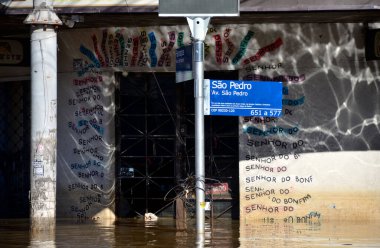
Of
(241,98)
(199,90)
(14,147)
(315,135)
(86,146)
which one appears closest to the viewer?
(199,90)

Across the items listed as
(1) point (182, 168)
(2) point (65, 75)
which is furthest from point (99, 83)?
(1) point (182, 168)

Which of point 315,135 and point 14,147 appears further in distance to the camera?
point 14,147

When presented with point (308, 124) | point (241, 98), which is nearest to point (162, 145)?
point (308, 124)

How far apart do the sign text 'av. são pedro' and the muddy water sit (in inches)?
79.1

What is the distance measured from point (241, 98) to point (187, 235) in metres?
2.38

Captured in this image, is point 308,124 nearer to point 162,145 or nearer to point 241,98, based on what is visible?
point 162,145

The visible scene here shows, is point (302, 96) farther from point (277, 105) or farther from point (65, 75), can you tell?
point (65, 75)

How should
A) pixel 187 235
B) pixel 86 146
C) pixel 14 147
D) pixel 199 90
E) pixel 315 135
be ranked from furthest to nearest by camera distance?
pixel 14 147 < pixel 86 146 < pixel 315 135 < pixel 187 235 < pixel 199 90

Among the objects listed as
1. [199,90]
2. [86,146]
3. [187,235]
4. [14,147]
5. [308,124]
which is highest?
[199,90]

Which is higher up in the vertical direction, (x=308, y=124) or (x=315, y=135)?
(x=308, y=124)

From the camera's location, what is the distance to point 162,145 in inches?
750

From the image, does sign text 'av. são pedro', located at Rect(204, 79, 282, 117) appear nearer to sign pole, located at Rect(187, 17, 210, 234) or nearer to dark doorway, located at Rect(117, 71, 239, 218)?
sign pole, located at Rect(187, 17, 210, 234)

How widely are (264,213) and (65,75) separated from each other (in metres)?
4.94

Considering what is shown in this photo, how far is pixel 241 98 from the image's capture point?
14922 mm
